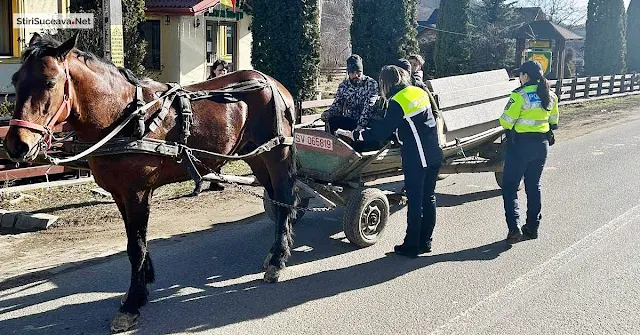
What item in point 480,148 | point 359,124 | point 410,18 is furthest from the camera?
point 410,18

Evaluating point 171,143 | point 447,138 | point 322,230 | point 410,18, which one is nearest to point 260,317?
point 171,143

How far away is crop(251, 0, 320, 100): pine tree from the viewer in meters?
17.5

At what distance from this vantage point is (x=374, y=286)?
620cm

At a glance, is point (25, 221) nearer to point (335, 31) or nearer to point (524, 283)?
point (524, 283)

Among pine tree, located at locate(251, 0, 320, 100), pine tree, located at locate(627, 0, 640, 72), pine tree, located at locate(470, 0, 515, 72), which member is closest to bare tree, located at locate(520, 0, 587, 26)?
pine tree, located at locate(627, 0, 640, 72)

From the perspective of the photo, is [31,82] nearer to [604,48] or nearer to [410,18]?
[410,18]

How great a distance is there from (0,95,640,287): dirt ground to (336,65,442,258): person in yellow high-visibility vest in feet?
7.94

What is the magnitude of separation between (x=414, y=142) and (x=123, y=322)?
3256 mm

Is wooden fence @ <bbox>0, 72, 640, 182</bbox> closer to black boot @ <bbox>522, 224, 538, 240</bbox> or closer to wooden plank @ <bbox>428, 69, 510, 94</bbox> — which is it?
wooden plank @ <bbox>428, 69, 510, 94</bbox>

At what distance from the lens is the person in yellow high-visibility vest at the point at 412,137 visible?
22.4ft

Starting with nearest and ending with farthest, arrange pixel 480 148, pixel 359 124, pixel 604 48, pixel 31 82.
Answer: pixel 31 82 → pixel 359 124 → pixel 480 148 → pixel 604 48

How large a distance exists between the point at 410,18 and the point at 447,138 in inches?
485

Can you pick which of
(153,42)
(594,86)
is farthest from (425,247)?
(594,86)

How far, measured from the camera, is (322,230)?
26.7 feet
